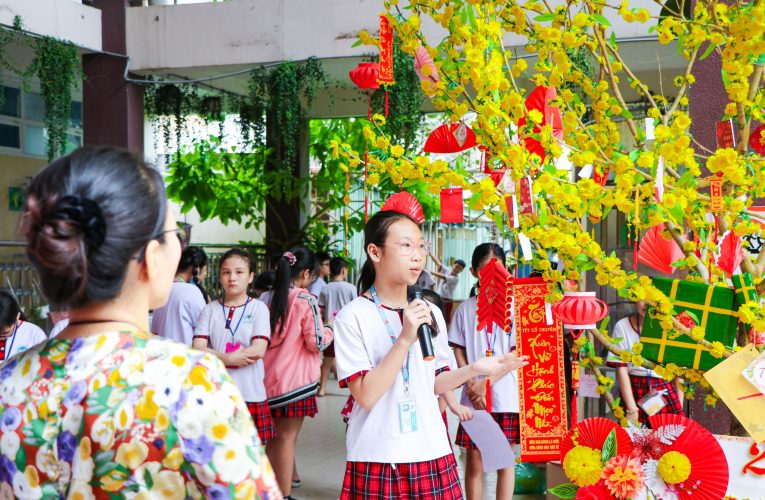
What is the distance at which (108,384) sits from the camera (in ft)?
3.25

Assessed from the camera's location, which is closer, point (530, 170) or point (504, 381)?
point (530, 170)

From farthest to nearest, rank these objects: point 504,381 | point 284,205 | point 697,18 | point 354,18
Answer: point 284,205 < point 354,18 < point 504,381 < point 697,18

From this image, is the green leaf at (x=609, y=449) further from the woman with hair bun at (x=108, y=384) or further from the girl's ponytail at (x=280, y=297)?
the girl's ponytail at (x=280, y=297)

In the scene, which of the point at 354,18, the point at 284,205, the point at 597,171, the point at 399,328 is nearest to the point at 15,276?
the point at 284,205

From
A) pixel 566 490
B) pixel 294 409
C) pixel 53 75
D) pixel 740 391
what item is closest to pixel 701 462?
pixel 740 391

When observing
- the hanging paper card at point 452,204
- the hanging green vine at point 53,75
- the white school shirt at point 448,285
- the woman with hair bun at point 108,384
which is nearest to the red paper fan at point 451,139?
the hanging paper card at point 452,204

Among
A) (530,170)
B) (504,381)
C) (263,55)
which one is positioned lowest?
(504,381)

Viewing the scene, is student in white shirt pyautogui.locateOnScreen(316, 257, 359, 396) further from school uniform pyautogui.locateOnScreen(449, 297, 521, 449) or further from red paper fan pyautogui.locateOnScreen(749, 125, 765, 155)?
red paper fan pyautogui.locateOnScreen(749, 125, 765, 155)

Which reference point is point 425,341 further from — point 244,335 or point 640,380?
point 640,380

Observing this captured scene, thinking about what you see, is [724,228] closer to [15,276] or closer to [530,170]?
[530,170]

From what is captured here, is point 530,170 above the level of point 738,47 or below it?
below

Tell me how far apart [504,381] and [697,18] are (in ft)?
7.62

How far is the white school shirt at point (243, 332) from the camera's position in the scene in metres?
3.88

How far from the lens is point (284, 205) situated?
354 inches
